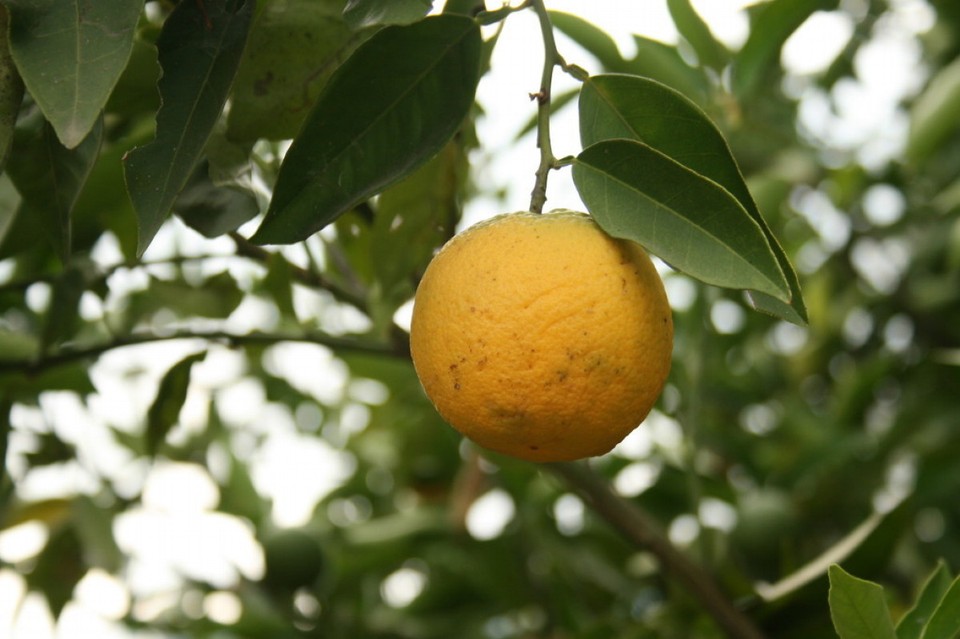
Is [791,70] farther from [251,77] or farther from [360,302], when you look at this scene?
[251,77]

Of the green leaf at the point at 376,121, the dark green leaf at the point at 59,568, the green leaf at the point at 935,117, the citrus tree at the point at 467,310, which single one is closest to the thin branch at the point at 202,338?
the citrus tree at the point at 467,310

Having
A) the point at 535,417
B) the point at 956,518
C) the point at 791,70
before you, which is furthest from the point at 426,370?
the point at 791,70

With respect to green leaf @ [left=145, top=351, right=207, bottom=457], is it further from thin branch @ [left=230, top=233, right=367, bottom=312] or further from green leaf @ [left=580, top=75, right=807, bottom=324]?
green leaf @ [left=580, top=75, right=807, bottom=324]

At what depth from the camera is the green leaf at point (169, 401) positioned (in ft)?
4.14

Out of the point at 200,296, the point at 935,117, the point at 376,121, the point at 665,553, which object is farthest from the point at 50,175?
the point at 935,117

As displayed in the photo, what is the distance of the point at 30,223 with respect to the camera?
121cm

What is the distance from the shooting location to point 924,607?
0.87 meters

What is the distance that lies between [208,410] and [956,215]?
1.51m

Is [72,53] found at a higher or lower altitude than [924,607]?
higher

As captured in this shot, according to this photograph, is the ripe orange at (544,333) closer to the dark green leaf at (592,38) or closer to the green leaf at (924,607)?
the green leaf at (924,607)

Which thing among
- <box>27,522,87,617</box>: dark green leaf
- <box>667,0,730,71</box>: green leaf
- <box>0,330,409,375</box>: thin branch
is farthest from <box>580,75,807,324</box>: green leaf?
<box>27,522,87,617</box>: dark green leaf

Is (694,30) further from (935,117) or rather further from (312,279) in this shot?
(312,279)

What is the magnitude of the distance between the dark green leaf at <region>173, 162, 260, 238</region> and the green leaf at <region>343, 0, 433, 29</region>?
21 cm

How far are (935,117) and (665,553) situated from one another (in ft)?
2.63
